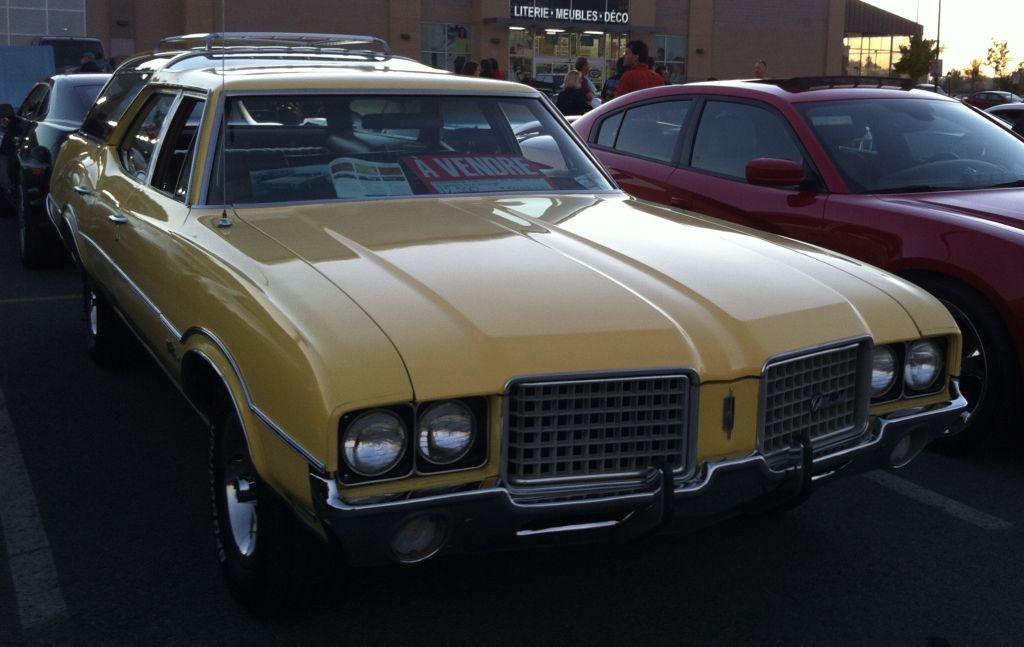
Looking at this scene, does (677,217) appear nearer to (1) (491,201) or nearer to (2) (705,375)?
(1) (491,201)

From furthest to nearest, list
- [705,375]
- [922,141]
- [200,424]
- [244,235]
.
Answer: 1. [922,141]
2. [200,424]
3. [244,235]
4. [705,375]

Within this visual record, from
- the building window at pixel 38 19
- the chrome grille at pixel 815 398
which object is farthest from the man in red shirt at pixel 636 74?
the building window at pixel 38 19

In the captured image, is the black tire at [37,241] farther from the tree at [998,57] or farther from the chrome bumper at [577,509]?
the tree at [998,57]

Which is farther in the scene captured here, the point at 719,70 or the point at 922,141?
the point at 719,70

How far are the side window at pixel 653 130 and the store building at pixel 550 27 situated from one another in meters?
33.8

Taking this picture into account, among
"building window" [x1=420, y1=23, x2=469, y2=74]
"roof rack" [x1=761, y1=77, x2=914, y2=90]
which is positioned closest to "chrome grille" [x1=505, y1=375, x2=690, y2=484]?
"roof rack" [x1=761, y1=77, x2=914, y2=90]

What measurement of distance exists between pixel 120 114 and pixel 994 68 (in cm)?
7779

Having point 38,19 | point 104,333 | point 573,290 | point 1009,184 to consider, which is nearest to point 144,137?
point 104,333

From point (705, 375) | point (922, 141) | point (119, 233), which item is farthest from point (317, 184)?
point (922, 141)

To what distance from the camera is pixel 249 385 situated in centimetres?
294

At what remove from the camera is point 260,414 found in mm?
2863

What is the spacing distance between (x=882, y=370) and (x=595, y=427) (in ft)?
3.32

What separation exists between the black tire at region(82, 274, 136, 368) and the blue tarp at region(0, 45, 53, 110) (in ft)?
52.8

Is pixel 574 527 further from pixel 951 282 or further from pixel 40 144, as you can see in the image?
pixel 40 144
